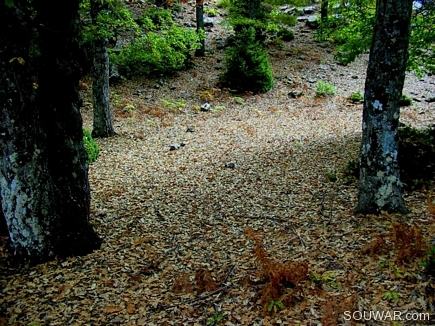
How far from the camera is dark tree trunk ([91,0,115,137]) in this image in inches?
375

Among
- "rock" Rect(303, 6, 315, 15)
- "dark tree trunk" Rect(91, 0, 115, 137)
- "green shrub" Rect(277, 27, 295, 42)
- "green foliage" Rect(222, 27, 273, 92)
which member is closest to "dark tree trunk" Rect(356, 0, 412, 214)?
"dark tree trunk" Rect(91, 0, 115, 137)

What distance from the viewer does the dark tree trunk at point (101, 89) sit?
952cm

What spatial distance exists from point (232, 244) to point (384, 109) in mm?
2657

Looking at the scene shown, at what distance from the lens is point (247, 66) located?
578 inches

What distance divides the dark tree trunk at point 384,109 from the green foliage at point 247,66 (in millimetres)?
10588

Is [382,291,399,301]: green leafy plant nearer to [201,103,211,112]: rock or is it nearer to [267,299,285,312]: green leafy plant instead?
[267,299,285,312]: green leafy plant

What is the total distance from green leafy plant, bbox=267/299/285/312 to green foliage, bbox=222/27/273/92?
12.4m

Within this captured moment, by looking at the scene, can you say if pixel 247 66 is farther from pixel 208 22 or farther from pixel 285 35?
pixel 208 22

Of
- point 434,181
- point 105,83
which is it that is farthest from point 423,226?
point 105,83

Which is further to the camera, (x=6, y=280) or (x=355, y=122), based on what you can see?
(x=355, y=122)

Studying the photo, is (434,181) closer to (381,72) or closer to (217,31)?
(381,72)

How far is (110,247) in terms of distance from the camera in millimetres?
4660

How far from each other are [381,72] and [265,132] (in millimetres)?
6374

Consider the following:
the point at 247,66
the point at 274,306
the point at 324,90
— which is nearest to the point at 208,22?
the point at 247,66
